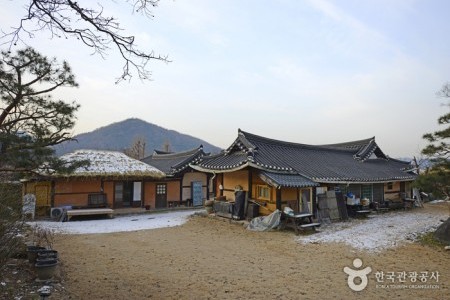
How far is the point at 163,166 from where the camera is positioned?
89.5 ft

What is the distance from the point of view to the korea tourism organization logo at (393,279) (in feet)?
23.5

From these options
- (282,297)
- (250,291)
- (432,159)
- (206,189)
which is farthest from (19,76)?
(206,189)

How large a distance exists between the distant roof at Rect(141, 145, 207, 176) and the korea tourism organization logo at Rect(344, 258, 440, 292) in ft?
54.9

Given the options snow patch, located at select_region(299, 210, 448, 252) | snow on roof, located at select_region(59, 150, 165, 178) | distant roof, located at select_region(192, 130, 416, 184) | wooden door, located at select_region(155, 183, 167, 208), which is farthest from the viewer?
wooden door, located at select_region(155, 183, 167, 208)

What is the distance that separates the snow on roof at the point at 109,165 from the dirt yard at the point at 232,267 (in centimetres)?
688

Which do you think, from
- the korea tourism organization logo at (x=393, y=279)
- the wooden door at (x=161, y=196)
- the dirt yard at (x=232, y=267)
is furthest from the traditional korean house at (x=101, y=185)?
the korea tourism organization logo at (x=393, y=279)

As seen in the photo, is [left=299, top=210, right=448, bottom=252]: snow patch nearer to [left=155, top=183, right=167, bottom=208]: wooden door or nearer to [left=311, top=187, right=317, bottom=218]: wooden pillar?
[left=311, top=187, right=317, bottom=218]: wooden pillar

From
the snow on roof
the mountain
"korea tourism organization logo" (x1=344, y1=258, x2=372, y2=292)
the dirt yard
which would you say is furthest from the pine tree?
the mountain

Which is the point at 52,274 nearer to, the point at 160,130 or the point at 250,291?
the point at 250,291

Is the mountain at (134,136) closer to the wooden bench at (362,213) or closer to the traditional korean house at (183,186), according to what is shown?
the traditional korean house at (183,186)

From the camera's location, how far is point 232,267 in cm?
850

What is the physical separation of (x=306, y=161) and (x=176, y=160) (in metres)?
12.8

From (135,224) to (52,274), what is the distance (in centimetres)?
932

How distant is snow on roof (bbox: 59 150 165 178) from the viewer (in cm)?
1902
